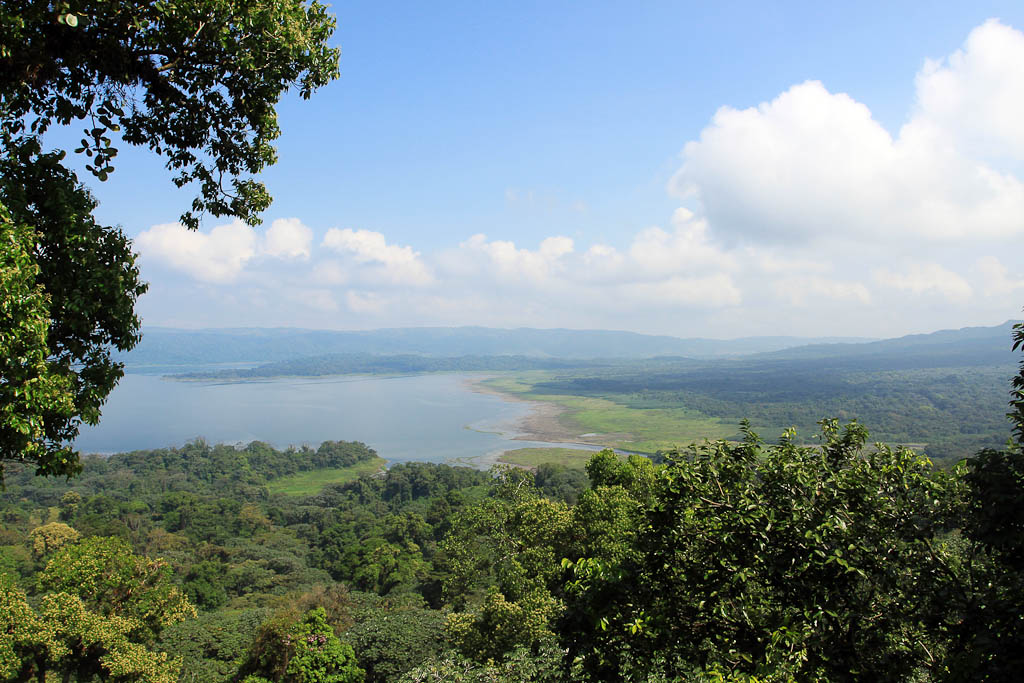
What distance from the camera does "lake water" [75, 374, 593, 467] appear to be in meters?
79.4

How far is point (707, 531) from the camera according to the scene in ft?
16.2

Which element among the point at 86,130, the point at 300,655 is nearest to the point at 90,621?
the point at 300,655

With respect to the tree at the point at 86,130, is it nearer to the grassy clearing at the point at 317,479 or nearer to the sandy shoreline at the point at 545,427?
the grassy clearing at the point at 317,479

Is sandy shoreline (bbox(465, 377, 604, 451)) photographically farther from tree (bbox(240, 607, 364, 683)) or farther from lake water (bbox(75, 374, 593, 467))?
tree (bbox(240, 607, 364, 683))

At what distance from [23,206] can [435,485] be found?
51480 millimetres

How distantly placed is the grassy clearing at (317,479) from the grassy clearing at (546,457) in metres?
16.5

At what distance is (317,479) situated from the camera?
6681cm

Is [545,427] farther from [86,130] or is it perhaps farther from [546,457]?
[86,130]

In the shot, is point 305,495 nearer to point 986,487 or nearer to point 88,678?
point 88,678

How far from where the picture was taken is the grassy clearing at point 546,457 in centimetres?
5934

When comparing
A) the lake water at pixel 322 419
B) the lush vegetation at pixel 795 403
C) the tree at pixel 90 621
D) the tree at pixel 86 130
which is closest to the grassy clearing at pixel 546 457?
the lake water at pixel 322 419

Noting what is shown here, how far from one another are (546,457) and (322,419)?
5784 centimetres

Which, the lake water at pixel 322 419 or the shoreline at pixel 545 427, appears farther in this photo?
the lake water at pixel 322 419

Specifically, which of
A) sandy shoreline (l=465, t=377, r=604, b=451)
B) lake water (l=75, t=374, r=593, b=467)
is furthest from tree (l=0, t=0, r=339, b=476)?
sandy shoreline (l=465, t=377, r=604, b=451)
